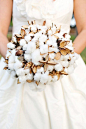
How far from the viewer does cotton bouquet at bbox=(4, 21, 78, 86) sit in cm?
94

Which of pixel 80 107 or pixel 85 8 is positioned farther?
pixel 85 8

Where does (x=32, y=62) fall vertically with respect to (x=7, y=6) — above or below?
below

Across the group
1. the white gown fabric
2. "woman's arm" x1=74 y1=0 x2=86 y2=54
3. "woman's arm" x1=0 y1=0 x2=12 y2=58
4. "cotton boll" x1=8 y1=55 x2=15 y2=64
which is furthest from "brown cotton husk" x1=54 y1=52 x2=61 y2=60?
"woman's arm" x1=0 y1=0 x2=12 y2=58

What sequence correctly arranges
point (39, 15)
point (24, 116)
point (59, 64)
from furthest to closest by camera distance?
point (39, 15), point (24, 116), point (59, 64)

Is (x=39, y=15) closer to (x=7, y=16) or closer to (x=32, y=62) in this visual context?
(x=7, y=16)

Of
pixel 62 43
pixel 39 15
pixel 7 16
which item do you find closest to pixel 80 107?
pixel 62 43

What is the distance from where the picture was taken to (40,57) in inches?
36.9

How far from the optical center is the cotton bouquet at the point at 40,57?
94 cm

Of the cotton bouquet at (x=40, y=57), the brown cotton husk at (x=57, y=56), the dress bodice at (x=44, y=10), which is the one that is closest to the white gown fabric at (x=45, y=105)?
the cotton bouquet at (x=40, y=57)

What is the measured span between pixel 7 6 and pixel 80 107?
1061 millimetres

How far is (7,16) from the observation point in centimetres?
152

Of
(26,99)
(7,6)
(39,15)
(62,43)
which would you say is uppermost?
(7,6)

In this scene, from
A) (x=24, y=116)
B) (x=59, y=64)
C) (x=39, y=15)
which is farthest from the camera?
(x=39, y=15)

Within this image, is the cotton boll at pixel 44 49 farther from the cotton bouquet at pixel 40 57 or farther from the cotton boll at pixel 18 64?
the cotton boll at pixel 18 64
